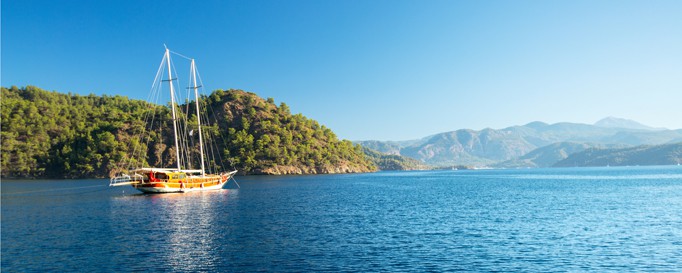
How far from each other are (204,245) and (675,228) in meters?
49.2

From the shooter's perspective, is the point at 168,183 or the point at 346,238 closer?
the point at 346,238

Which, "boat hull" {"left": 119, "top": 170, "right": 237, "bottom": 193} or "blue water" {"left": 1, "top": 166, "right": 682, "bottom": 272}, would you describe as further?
"boat hull" {"left": 119, "top": 170, "right": 237, "bottom": 193}

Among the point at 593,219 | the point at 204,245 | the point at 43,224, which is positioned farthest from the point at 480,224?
the point at 43,224

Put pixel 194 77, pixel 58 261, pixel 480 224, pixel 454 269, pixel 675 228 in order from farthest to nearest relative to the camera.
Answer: pixel 194 77, pixel 480 224, pixel 675 228, pixel 58 261, pixel 454 269

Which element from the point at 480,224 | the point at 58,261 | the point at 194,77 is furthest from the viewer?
the point at 194,77

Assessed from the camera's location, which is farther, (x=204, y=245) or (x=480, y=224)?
(x=480, y=224)

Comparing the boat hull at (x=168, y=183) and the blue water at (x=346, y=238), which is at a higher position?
the boat hull at (x=168, y=183)

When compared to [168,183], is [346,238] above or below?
below

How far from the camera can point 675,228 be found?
150 feet

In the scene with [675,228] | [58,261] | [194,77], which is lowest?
[675,228]

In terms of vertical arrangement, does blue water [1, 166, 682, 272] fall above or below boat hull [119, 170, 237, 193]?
below

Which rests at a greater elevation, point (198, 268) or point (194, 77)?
point (194, 77)

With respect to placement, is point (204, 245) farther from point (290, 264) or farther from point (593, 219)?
point (593, 219)

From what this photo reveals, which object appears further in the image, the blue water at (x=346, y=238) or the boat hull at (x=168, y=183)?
the boat hull at (x=168, y=183)
